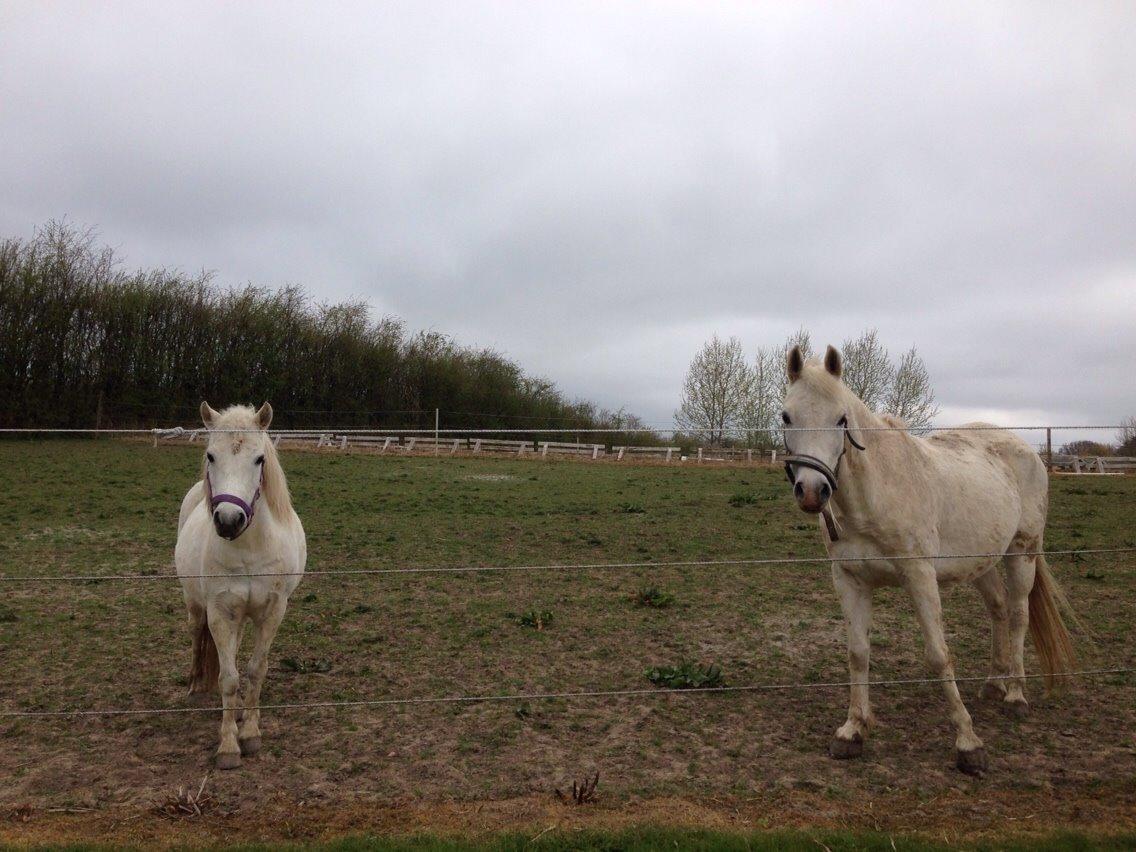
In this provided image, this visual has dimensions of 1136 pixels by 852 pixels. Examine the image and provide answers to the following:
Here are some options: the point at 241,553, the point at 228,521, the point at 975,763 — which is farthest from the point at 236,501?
the point at 975,763

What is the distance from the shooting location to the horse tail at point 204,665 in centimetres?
531

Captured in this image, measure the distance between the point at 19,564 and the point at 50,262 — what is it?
21572 millimetres

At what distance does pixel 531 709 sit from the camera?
16.9 feet

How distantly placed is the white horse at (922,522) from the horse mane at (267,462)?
315 cm

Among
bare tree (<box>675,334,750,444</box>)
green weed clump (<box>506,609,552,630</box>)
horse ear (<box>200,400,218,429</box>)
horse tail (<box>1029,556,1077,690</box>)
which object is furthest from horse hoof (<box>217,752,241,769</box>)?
bare tree (<box>675,334,750,444</box>)

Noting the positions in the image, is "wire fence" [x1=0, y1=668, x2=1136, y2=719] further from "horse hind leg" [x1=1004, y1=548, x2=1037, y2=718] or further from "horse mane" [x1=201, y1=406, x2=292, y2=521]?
"horse mane" [x1=201, y1=406, x2=292, y2=521]

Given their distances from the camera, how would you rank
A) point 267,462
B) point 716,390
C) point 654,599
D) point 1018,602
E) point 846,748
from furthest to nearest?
point 716,390 < point 654,599 < point 1018,602 < point 267,462 < point 846,748

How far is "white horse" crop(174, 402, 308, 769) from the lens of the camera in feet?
13.8

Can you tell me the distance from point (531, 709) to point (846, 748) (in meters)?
2.08

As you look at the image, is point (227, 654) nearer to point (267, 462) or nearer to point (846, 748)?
point (267, 462)

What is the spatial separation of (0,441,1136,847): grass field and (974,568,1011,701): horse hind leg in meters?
0.17

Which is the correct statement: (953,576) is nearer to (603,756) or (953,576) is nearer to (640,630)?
(603,756)

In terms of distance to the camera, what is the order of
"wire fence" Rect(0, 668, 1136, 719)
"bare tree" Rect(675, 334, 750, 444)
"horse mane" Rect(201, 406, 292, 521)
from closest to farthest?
"wire fence" Rect(0, 668, 1136, 719) < "horse mane" Rect(201, 406, 292, 521) < "bare tree" Rect(675, 334, 750, 444)

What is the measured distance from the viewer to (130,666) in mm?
5977
